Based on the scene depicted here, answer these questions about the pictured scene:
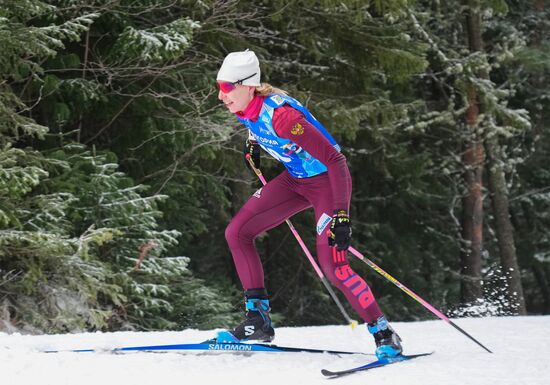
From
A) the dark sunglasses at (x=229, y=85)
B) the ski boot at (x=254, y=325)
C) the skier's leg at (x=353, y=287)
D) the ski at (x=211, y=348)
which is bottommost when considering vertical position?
the ski at (x=211, y=348)

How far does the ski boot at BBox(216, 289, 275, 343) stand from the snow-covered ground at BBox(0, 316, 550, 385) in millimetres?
182

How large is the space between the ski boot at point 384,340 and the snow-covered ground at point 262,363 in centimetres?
13

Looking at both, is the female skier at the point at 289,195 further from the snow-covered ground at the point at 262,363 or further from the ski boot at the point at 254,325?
the snow-covered ground at the point at 262,363

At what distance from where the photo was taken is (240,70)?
4898mm

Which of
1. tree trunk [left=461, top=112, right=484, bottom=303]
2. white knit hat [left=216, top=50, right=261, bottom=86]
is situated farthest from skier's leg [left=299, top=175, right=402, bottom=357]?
tree trunk [left=461, top=112, right=484, bottom=303]

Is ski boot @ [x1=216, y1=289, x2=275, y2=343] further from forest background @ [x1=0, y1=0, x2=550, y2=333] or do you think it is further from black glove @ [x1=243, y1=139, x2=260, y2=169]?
forest background @ [x1=0, y1=0, x2=550, y2=333]

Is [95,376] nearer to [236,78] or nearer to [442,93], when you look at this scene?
[236,78]

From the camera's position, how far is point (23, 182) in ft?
23.3

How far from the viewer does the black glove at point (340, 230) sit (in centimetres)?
457

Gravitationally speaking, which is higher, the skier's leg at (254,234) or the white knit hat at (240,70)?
the white knit hat at (240,70)

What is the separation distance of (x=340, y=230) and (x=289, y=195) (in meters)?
0.73

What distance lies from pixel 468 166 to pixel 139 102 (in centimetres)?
742

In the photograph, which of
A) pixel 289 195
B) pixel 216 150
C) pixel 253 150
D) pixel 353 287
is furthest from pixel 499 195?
pixel 353 287

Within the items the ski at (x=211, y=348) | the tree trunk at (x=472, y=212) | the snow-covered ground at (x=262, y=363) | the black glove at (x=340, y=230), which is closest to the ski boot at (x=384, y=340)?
the snow-covered ground at (x=262, y=363)
